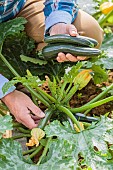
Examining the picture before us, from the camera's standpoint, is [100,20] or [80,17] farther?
[100,20]

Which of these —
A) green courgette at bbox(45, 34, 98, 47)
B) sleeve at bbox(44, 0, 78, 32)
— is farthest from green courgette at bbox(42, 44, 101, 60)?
sleeve at bbox(44, 0, 78, 32)

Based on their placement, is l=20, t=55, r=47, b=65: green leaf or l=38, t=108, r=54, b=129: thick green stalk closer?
l=38, t=108, r=54, b=129: thick green stalk

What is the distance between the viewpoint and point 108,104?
7.24 feet

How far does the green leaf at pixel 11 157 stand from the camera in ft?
4.89

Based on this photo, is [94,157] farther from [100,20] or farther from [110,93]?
[100,20]

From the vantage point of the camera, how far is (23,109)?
176 cm

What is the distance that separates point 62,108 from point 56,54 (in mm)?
201

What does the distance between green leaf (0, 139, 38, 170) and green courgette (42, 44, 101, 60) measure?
1.23ft

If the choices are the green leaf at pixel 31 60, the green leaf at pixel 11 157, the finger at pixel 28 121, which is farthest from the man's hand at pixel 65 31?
the green leaf at pixel 11 157

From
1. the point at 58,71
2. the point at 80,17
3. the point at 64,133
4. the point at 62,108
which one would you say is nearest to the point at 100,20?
the point at 80,17

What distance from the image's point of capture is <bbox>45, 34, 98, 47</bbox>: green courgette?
1.68 metres

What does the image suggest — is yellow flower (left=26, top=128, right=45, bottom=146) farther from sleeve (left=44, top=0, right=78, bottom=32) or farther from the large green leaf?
sleeve (left=44, top=0, right=78, bottom=32)

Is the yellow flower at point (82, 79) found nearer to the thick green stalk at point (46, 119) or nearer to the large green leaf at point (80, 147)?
the thick green stalk at point (46, 119)

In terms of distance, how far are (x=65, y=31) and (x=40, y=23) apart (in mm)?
260
